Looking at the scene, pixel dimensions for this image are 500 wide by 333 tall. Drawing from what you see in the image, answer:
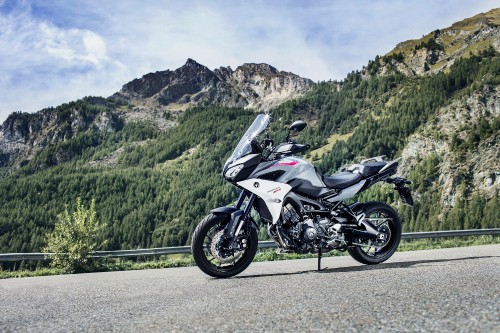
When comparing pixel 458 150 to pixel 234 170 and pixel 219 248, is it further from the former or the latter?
pixel 219 248

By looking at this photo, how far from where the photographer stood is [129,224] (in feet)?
559

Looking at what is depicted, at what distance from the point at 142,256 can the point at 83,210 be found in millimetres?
2506

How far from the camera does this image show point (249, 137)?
7258mm

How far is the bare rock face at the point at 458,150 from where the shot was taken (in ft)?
434

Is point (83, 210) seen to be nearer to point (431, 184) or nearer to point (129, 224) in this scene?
point (431, 184)

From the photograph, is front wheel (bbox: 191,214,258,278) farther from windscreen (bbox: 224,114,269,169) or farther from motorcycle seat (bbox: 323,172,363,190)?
motorcycle seat (bbox: 323,172,363,190)

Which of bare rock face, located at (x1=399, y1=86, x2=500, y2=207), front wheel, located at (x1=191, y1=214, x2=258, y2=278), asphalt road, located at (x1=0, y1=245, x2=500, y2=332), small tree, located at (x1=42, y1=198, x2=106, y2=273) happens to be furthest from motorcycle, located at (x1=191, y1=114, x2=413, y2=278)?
bare rock face, located at (x1=399, y1=86, x2=500, y2=207)

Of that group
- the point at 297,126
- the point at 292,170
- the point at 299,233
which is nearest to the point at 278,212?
the point at 299,233

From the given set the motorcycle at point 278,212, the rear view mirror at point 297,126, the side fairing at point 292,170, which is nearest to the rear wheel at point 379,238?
the motorcycle at point 278,212

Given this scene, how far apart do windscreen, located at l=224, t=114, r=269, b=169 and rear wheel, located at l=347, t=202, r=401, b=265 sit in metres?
2.20

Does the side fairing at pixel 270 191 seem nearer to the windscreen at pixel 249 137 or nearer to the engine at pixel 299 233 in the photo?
the engine at pixel 299 233

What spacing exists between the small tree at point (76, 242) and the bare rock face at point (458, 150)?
5119 inches

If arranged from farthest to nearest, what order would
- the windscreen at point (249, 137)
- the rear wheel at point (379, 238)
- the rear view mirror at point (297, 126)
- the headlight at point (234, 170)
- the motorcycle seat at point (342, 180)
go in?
1. the rear wheel at point (379, 238)
2. the motorcycle seat at point (342, 180)
3. the windscreen at point (249, 137)
4. the headlight at point (234, 170)
5. the rear view mirror at point (297, 126)

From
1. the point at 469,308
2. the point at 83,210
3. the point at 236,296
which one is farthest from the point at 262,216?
the point at 83,210
